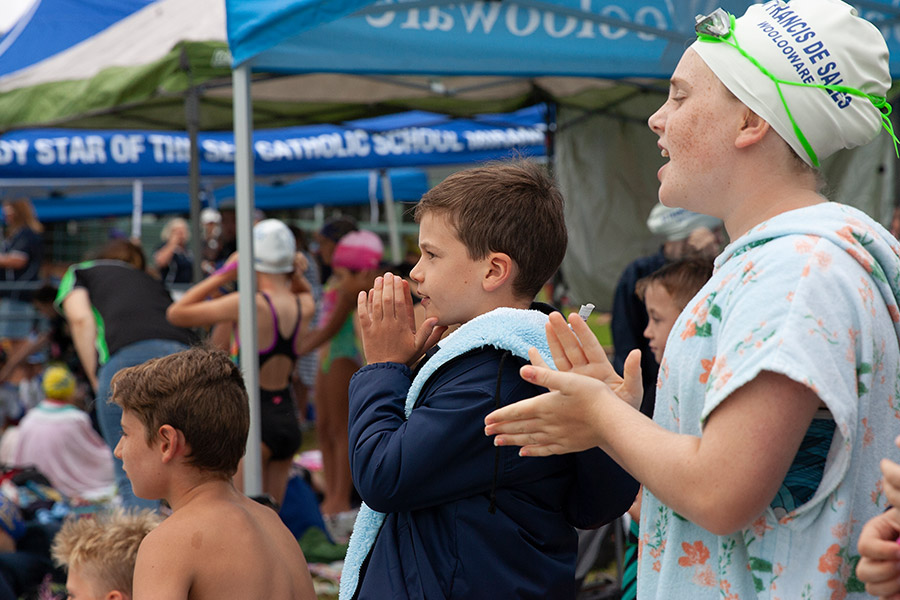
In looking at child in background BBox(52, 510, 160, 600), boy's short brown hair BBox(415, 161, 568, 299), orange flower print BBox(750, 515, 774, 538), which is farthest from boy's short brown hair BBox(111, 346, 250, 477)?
orange flower print BBox(750, 515, 774, 538)

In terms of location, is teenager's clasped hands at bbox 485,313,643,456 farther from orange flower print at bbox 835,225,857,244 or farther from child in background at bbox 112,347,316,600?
child in background at bbox 112,347,316,600

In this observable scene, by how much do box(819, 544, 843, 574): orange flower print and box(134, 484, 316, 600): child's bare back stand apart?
138cm

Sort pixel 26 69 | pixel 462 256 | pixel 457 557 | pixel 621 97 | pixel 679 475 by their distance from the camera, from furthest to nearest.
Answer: pixel 621 97
pixel 26 69
pixel 462 256
pixel 457 557
pixel 679 475

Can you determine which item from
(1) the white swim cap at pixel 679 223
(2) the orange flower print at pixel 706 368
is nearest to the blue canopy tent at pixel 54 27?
(1) the white swim cap at pixel 679 223

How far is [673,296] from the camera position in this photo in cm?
310

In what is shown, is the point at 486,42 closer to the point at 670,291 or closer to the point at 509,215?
the point at 670,291

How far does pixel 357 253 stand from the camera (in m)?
6.13

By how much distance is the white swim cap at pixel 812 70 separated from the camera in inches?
51.1

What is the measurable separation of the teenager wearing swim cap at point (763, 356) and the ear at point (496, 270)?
1.49ft

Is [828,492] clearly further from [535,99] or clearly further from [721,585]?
[535,99]

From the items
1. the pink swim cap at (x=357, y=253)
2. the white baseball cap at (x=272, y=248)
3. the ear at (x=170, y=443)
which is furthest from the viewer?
the pink swim cap at (x=357, y=253)

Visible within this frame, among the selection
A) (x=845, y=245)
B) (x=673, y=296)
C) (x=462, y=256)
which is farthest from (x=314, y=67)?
(x=845, y=245)

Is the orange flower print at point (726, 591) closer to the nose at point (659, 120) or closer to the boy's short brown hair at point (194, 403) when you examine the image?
the nose at point (659, 120)

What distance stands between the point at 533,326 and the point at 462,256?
21 centimetres
